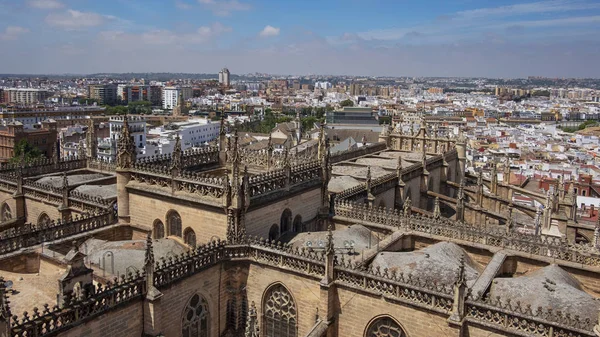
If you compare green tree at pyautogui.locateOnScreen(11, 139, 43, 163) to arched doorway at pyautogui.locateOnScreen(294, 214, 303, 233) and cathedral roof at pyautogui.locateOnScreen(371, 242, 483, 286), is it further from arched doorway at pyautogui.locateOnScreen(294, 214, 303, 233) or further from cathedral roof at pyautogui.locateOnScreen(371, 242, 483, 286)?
cathedral roof at pyautogui.locateOnScreen(371, 242, 483, 286)

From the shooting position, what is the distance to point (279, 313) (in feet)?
73.9

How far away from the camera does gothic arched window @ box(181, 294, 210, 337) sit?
21.0 m

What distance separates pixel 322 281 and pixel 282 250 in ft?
8.23

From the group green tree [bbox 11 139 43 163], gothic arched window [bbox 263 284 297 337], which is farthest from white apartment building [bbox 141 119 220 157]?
gothic arched window [bbox 263 284 297 337]

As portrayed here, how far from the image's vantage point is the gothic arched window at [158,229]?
83.1ft

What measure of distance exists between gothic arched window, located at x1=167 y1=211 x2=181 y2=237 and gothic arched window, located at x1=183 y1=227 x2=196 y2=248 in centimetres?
54

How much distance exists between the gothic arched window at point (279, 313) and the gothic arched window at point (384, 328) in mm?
3455

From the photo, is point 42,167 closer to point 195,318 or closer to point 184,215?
point 184,215

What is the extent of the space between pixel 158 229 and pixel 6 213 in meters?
15.6

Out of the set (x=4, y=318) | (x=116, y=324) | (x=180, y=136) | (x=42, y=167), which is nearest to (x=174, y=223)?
(x=116, y=324)

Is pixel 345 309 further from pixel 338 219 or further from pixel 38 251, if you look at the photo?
pixel 38 251

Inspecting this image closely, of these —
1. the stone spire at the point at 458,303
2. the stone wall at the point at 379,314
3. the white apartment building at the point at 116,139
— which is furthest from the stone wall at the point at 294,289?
the white apartment building at the point at 116,139

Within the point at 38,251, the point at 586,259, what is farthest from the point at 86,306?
the point at 586,259

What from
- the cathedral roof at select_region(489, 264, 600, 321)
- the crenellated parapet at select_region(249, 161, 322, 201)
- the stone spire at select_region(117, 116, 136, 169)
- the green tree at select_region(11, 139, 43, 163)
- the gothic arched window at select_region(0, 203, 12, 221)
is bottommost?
the green tree at select_region(11, 139, 43, 163)
